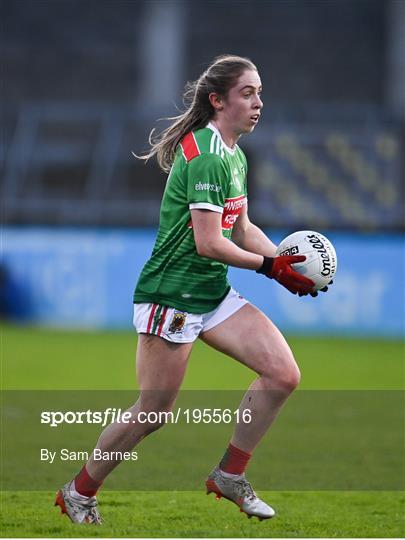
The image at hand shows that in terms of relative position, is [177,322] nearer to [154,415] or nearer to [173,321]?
[173,321]

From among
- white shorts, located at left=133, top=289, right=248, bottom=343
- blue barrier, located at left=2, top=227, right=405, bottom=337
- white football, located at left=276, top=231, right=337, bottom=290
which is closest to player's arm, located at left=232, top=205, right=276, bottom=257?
white football, located at left=276, top=231, right=337, bottom=290

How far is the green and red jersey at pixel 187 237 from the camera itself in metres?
5.93

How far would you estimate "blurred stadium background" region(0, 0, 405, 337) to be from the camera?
1809 centimetres

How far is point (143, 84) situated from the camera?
30016 millimetres

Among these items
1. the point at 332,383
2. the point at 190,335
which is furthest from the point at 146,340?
the point at 332,383

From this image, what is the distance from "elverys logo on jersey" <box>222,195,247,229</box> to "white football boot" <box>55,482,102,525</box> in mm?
1565

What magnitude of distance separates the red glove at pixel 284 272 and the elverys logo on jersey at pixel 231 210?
330 millimetres

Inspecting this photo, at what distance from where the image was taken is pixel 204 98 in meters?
6.15

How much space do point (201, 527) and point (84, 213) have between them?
1574 cm

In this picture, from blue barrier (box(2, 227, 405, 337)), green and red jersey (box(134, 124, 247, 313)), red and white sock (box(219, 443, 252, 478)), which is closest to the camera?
green and red jersey (box(134, 124, 247, 313))

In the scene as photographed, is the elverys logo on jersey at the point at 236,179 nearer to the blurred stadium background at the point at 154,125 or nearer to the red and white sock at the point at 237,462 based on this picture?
the red and white sock at the point at 237,462

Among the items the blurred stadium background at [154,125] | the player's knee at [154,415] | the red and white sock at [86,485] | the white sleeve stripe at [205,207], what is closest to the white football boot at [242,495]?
the player's knee at [154,415]

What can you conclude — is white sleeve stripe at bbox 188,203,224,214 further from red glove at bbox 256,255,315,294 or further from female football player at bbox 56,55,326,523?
red glove at bbox 256,255,315,294

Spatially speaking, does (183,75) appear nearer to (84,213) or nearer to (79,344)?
(84,213)
